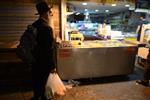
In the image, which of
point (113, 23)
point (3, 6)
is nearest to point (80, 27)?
point (113, 23)

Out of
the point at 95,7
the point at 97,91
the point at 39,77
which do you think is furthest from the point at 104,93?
the point at 95,7

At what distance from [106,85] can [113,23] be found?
6.30 ft

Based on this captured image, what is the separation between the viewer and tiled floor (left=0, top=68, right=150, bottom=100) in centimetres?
387

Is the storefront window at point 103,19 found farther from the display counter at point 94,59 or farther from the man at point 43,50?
the man at point 43,50

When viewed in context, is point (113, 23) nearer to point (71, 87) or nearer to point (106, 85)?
A: point (106, 85)

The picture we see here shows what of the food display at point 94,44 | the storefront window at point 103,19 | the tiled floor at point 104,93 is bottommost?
the tiled floor at point 104,93

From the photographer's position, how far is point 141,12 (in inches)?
220

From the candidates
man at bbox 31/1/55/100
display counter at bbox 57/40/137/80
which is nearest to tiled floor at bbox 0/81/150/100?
display counter at bbox 57/40/137/80

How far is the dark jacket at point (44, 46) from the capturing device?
315cm

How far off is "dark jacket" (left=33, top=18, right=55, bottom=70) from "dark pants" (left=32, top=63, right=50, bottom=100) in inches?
1.0

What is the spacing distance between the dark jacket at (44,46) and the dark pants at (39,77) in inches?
1.0

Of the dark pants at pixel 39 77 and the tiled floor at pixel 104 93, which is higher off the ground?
the dark pants at pixel 39 77

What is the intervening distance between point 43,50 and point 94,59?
156cm

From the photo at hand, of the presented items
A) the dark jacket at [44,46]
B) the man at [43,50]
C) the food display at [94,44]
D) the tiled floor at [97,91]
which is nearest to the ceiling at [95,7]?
the food display at [94,44]
